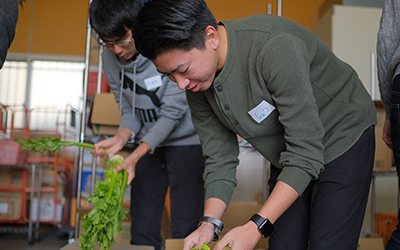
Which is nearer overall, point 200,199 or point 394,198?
point 200,199

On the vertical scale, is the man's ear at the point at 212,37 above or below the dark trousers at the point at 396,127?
above

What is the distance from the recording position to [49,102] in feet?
17.8

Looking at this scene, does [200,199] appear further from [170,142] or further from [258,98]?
[258,98]

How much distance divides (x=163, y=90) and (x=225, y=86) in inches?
25.9

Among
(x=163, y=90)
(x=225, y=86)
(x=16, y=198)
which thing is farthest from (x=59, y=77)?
(x=225, y=86)

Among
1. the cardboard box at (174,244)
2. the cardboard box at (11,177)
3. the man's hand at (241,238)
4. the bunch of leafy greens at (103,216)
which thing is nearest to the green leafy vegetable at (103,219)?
the bunch of leafy greens at (103,216)

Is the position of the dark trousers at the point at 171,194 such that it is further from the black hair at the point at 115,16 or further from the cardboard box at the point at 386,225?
the cardboard box at the point at 386,225

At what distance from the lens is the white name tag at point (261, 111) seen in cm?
98

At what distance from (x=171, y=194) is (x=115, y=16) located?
75cm

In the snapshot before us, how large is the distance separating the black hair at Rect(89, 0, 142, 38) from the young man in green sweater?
43 cm

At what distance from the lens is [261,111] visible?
99cm

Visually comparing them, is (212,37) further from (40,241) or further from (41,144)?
(40,241)

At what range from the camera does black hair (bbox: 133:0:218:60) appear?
32.7 inches

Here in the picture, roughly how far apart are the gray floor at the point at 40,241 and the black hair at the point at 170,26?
2911 mm
